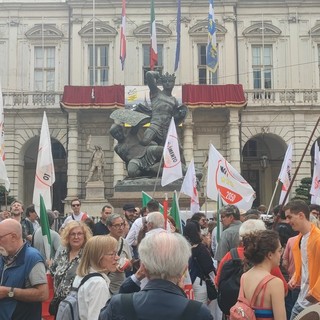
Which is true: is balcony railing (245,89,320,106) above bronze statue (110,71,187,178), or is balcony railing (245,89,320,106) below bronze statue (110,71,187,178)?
above

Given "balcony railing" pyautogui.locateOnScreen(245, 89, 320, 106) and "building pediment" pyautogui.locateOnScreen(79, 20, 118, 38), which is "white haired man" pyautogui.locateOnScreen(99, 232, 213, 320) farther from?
"building pediment" pyautogui.locateOnScreen(79, 20, 118, 38)

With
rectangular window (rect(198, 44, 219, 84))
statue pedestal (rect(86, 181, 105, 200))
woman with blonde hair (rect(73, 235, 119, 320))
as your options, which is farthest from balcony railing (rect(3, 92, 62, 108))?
woman with blonde hair (rect(73, 235, 119, 320))

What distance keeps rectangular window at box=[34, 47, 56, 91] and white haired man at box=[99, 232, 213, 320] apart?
35.6 metres

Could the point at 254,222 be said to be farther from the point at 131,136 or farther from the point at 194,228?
the point at 131,136

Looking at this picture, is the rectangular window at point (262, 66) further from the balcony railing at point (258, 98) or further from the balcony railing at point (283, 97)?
the balcony railing at point (258, 98)

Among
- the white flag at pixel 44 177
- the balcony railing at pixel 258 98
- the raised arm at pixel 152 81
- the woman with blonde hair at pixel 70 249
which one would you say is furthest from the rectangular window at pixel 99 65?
the woman with blonde hair at pixel 70 249

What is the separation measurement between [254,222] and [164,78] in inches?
487

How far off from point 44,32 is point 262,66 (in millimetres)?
14770

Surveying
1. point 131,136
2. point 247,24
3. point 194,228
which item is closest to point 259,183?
point 247,24

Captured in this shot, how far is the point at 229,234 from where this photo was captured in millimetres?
7832

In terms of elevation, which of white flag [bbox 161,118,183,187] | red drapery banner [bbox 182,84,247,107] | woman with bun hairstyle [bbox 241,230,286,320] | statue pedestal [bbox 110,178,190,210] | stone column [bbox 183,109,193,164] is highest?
red drapery banner [bbox 182,84,247,107]

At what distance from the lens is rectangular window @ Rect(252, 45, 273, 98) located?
3784 cm

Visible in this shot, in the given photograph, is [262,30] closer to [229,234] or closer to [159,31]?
[159,31]

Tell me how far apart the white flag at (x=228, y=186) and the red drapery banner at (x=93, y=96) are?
72.8ft
